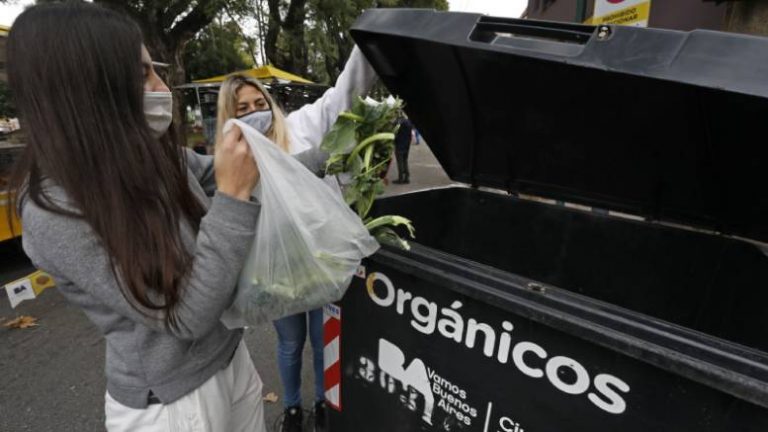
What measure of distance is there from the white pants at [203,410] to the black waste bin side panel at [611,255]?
90 cm

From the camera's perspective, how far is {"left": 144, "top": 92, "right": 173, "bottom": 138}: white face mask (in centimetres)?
99

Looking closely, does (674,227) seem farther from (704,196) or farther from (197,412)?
(197,412)

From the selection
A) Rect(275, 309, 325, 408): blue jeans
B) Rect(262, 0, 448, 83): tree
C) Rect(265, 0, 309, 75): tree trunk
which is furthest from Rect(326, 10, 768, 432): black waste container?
Rect(265, 0, 309, 75): tree trunk

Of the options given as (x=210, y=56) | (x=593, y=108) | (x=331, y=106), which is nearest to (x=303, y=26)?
(x=210, y=56)

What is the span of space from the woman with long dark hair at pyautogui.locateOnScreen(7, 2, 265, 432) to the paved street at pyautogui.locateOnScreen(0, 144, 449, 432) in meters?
1.67

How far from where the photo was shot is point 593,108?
1371mm

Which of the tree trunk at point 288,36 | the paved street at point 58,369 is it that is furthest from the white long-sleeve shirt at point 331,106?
the tree trunk at point 288,36

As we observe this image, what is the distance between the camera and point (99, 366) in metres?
2.74

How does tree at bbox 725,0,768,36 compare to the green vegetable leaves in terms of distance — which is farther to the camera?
tree at bbox 725,0,768,36

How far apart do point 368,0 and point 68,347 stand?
619 inches

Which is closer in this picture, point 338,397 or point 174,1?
point 338,397

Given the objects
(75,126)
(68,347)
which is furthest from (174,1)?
(75,126)

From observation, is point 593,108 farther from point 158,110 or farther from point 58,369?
point 58,369

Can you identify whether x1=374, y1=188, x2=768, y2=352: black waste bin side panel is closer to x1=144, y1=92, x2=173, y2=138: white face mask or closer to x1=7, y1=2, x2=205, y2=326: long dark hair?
x1=144, y1=92, x2=173, y2=138: white face mask
